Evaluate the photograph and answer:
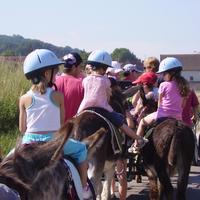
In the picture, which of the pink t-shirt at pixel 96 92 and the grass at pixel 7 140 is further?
the grass at pixel 7 140

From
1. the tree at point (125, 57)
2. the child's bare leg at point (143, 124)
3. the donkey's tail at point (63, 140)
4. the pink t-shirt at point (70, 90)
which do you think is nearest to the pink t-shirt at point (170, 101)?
the child's bare leg at point (143, 124)

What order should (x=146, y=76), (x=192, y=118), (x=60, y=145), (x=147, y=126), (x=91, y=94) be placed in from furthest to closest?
1. (x=192, y=118)
2. (x=146, y=76)
3. (x=147, y=126)
4. (x=91, y=94)
5. (x=60, y=145)

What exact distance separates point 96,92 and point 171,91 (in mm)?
1504

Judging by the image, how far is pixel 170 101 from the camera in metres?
7.86

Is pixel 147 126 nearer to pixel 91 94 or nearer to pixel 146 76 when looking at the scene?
pixel 146 76

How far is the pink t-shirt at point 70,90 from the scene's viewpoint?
721 cm

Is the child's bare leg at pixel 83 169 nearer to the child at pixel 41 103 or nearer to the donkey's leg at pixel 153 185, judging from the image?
the child at pixel 41 103

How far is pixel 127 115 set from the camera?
841 cm

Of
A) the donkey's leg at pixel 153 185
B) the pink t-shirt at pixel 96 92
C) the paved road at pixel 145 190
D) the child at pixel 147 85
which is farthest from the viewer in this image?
the paved road at pixel 145 190

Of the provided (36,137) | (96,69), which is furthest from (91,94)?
(36,137)

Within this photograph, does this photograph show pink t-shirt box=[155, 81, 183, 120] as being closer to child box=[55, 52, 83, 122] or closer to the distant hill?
child box=[55, 52, 83, 122]

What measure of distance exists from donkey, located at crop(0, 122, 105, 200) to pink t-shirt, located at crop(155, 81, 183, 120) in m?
4.09

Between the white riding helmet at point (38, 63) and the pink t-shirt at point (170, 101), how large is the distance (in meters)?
3.11

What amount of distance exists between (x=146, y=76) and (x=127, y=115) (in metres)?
0.80
